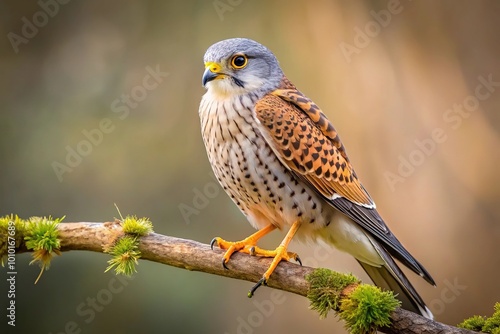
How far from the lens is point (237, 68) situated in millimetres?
3291

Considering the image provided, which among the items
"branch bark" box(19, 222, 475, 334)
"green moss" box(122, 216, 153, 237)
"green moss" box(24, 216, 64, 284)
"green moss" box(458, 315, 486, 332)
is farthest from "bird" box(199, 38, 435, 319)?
"green moss" box(24, 216, 64, 284)

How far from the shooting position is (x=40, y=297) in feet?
16.4

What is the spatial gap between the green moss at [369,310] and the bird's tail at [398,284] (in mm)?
674

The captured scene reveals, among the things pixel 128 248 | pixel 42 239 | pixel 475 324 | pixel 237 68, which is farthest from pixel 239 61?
pixel 475 324

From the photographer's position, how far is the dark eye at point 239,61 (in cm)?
328

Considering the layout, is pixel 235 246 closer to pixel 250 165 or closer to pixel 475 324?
pixel 250 165

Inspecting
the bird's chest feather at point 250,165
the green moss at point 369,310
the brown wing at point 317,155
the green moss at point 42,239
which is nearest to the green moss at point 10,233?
the green moss at point 42,239

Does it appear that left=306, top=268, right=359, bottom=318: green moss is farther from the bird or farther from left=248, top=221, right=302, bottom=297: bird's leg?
the bird

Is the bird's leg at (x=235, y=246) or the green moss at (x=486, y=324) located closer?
the green moss at (x=486, y=324)

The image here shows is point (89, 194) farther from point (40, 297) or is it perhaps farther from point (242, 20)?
point (242, 20)

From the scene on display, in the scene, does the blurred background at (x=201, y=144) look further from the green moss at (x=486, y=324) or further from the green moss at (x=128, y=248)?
the green moss at (x=486, y=324)

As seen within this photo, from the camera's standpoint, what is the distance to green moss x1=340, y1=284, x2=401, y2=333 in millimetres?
2410

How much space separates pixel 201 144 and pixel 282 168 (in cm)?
260

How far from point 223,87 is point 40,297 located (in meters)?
2.62
